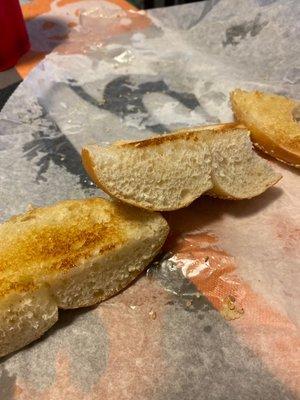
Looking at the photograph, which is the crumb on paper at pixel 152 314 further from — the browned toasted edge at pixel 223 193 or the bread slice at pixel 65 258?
the browned toasted edge at pixel 223 193

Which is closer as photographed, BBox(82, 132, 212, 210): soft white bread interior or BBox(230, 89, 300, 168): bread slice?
BBox(82, 132, 212, 210): soft white bread interior

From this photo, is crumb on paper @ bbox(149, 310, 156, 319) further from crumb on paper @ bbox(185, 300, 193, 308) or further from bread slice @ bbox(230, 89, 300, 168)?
bread slice @ bbox(230, 89, 300, 168)

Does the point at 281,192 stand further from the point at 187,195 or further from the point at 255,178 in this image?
the point at 187,195

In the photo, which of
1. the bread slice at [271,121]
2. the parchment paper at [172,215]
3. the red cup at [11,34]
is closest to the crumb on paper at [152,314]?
the parchment paper at [172,215]

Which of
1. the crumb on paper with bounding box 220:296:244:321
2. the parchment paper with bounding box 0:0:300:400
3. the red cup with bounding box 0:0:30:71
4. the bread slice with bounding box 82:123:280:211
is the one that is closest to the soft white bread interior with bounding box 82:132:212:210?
the bread slice with bounding box 82:123:280:211

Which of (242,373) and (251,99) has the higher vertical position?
(251,99)

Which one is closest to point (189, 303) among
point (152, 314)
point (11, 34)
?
point (152, 314)

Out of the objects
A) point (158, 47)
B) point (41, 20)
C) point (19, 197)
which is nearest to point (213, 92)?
point (158, 47)
